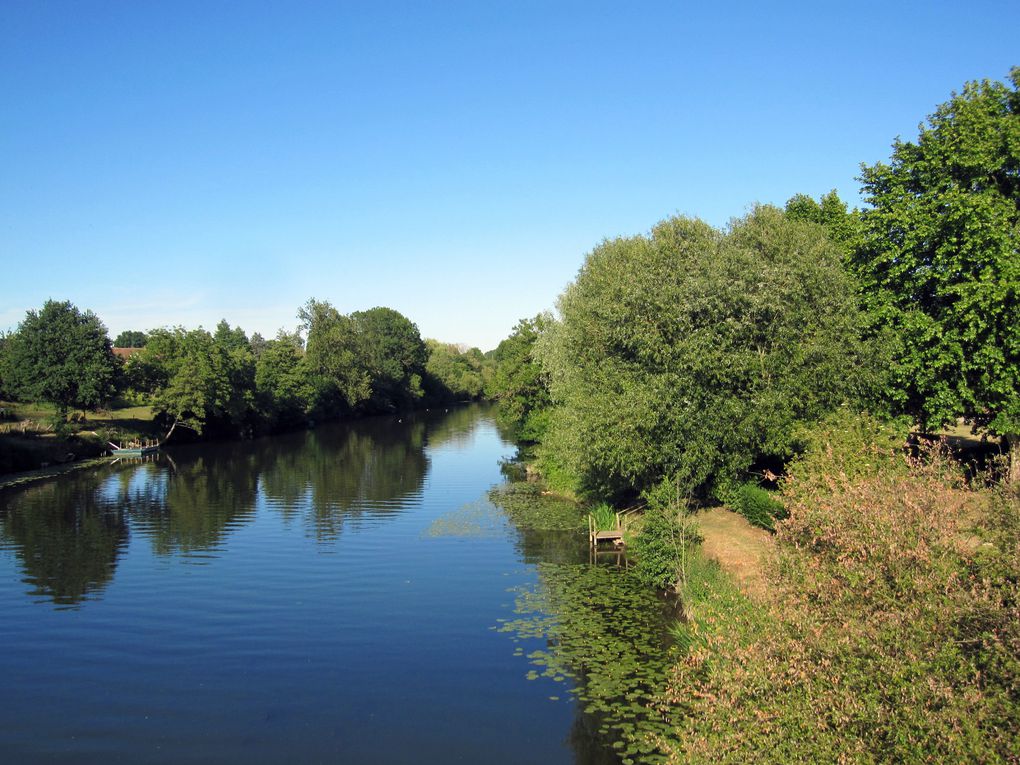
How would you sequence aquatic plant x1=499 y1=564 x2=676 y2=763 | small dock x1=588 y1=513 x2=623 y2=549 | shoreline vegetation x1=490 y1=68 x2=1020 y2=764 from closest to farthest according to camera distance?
aquatic plant x1=499 y1=564 x2=676 y2=763, shoreline vegetation x1=490 y1=68 x2=1020 y2=764, small dock x1=588 y1=513 x2=623 y2=549

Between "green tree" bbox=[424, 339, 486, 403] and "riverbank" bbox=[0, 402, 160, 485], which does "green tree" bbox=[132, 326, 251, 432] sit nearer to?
"riverbank" bbox=[0, 402, 160, 485]

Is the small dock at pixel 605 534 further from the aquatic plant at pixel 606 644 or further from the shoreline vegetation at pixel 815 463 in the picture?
the aquatic plant at pixel 606 644

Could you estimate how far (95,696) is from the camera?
17.2 m

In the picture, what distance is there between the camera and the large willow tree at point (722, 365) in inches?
1086

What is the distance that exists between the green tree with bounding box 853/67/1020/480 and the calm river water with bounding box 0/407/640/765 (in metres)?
15.5

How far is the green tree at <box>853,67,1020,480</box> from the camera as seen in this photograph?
25531 millimetres

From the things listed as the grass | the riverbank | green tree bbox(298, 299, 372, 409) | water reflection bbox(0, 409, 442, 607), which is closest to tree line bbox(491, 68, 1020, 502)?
water reflection bbox(0, 409, 442, 607)

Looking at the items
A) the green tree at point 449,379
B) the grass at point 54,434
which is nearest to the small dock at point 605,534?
the grass at point 54,434

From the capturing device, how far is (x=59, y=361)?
6756cm

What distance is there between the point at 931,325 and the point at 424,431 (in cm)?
7024

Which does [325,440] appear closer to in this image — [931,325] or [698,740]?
[931,325]

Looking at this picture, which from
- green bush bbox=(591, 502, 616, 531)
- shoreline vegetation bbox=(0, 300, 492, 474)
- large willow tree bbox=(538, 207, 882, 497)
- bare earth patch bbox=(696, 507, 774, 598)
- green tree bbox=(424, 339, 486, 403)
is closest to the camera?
bare earth patch bbox=(696, 507, 774, 598)

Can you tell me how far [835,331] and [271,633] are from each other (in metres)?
22.5

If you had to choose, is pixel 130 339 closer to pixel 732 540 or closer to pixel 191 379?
pixel 191 379
